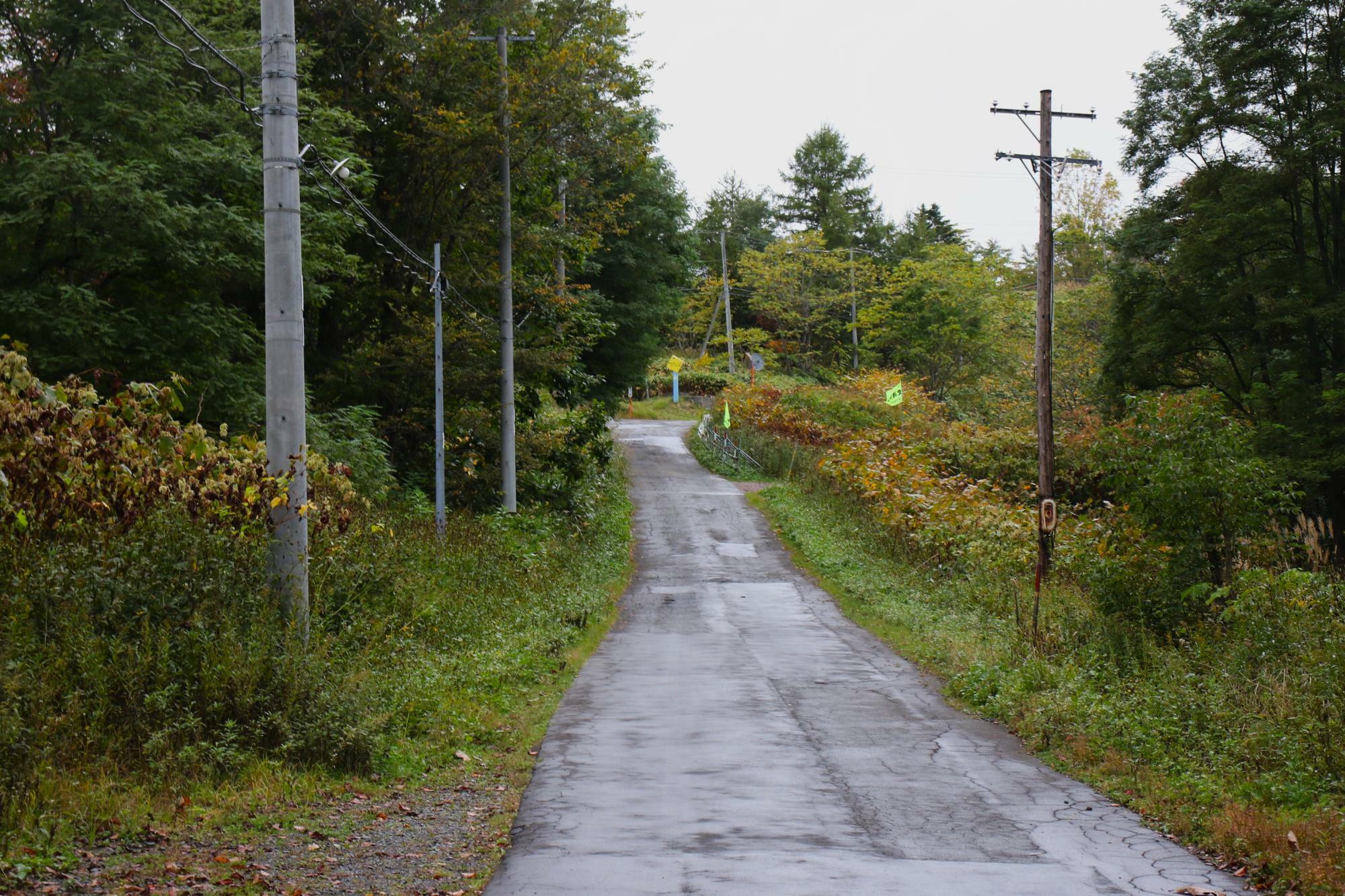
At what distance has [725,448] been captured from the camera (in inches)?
1713

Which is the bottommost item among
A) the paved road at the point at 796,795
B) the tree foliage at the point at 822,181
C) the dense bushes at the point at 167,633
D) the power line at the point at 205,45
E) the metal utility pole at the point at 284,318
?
the paved road at the point at 796,795

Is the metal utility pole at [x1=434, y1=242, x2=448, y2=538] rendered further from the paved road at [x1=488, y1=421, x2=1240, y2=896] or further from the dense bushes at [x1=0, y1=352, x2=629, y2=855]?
the dense bushes at [x1=0, y1=352, x2=629, y2=855]

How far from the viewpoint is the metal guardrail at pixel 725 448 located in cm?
4156

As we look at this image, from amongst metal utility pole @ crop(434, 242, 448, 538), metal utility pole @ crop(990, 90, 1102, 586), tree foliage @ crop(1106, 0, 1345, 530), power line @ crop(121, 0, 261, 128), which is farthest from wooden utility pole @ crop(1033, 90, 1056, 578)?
power line @ crop(121, 0, 261, 128)

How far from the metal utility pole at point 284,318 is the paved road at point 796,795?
264 centimetres

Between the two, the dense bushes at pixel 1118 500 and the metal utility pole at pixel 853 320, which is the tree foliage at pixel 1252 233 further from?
the metal utility pole at pixel 853 320

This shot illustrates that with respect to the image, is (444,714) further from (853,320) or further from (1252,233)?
(853,320)

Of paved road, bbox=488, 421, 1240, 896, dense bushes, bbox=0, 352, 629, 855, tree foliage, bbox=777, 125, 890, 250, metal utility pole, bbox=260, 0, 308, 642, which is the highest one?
tree foliage, bbox=777, 125, 890, 250

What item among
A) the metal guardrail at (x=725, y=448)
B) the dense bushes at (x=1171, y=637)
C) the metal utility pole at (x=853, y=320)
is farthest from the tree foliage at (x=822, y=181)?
the dense bushes at (x=1171, y=637)

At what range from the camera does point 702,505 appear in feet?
113

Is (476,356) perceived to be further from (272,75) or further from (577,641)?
(272,75)

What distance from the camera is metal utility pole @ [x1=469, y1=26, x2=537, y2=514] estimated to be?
2512cm

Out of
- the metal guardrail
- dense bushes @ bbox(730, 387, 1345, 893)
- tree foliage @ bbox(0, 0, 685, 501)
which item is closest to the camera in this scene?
dense bushes @ bbox(730, 387, 1345, 893)

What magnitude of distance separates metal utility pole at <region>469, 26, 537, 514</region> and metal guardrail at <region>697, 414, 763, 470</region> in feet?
54.2
